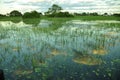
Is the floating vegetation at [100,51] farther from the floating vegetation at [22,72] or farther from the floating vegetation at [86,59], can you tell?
the floating vegetation at [22,72]

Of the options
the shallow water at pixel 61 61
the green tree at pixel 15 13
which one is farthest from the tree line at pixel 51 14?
the shallow water at pixel 61 61

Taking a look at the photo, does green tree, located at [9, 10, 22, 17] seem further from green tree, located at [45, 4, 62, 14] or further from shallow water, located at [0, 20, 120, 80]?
shallow water, located at [0, 20, 120, 80]

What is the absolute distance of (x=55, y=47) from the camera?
34.8 feet

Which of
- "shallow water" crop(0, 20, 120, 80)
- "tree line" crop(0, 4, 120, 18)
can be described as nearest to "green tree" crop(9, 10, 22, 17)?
"tree line" crop(0, 4, 120, 18)

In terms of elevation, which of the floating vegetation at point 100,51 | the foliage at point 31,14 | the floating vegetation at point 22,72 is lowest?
the floating vegetation at point 22,72

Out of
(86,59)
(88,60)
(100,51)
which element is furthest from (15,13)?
(88,60)

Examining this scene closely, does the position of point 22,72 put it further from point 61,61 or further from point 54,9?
point 54,9

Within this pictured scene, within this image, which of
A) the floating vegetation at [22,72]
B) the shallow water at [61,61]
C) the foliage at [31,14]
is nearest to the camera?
the shallow water at [61,61]

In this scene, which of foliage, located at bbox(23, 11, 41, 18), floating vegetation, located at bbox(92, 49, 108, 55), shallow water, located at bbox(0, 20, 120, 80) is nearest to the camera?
shallow water, located at bbox(0, 20, 120, 80)

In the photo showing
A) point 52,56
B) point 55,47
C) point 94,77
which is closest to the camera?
point 94,77

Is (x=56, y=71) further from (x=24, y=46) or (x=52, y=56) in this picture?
(x=24, y=46)

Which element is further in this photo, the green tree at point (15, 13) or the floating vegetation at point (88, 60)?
the green tree at point (15, 13)

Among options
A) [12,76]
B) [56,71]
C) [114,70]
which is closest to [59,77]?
[56,71]

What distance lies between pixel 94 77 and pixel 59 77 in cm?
103
